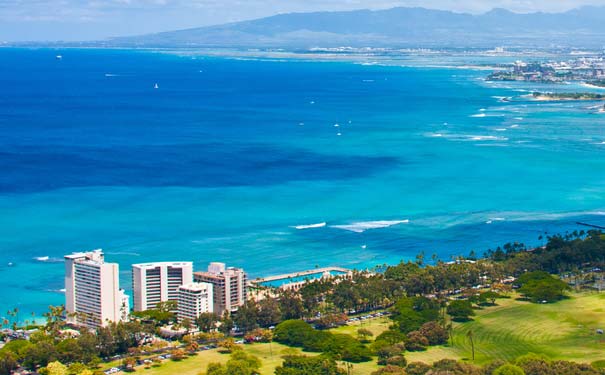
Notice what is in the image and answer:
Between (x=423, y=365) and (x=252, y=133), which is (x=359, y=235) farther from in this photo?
(x=252, y=133)

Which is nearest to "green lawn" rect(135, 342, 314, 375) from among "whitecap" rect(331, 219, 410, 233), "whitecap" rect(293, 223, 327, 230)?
"whitecap" rect(293, 223, 327, 230)

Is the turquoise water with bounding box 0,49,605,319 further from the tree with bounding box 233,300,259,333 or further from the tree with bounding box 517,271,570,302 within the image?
the tree with bounding box 233,300,259,333

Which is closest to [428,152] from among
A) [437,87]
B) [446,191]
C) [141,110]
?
[446,191]

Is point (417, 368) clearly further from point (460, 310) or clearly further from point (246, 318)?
point (246, 318)

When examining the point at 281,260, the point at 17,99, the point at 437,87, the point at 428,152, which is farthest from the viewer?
the point at 437,87

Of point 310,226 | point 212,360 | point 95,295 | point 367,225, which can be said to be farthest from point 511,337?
point 310,226

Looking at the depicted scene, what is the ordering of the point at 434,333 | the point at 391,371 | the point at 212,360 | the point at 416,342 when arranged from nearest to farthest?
the point at 391,371
the point at 212,360
the point at 416,342
the point at 434,333

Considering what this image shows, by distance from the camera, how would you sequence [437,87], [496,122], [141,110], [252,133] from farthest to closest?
[437,87], [141,110], [496,122], [252,133]
